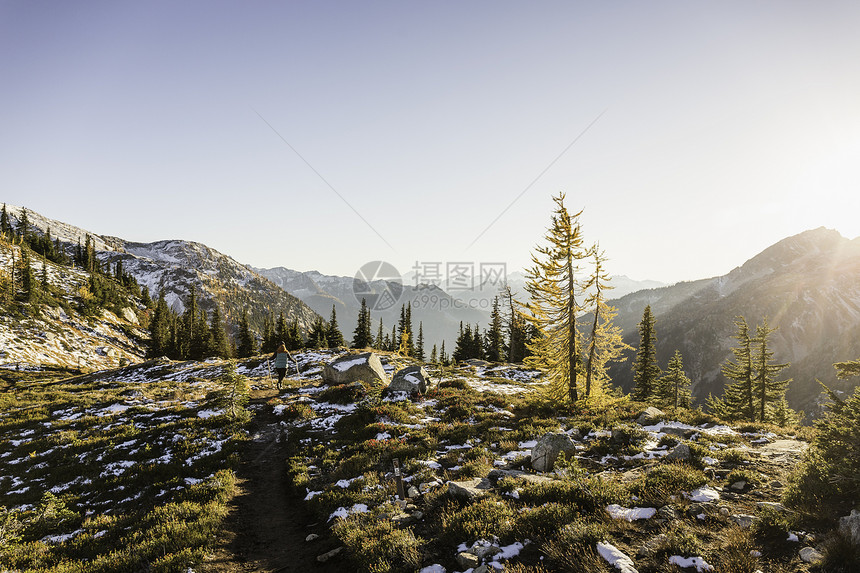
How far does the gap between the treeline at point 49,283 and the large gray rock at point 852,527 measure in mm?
105427

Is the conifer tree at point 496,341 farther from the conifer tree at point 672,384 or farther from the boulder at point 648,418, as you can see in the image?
the boulder at point 648,418

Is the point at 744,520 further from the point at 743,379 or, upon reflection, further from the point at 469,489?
the point at 743,379

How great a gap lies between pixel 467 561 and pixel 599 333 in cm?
1839

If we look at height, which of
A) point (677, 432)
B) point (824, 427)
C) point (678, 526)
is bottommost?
point (677, 432)

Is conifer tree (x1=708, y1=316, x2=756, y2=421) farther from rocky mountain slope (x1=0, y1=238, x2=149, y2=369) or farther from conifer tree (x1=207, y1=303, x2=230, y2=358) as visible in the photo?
rocky mountain slope (x1=0, y1=238, x2=149, y2=369)

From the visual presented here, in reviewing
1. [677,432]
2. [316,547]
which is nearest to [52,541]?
[316,547]

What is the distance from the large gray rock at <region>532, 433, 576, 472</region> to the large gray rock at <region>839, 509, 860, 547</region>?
21.4ft

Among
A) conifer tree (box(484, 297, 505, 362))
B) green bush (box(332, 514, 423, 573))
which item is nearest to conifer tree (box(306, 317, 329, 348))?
conifer tree (box(484, 297, 505, 362))

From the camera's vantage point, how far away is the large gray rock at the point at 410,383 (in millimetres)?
24438

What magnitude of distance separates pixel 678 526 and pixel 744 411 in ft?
124

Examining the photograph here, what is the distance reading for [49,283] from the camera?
85.7 meters

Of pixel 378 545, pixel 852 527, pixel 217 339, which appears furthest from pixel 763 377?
pixel 217 339

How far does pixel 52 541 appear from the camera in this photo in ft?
31.8

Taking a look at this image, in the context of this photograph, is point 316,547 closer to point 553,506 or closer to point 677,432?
point 553,506
